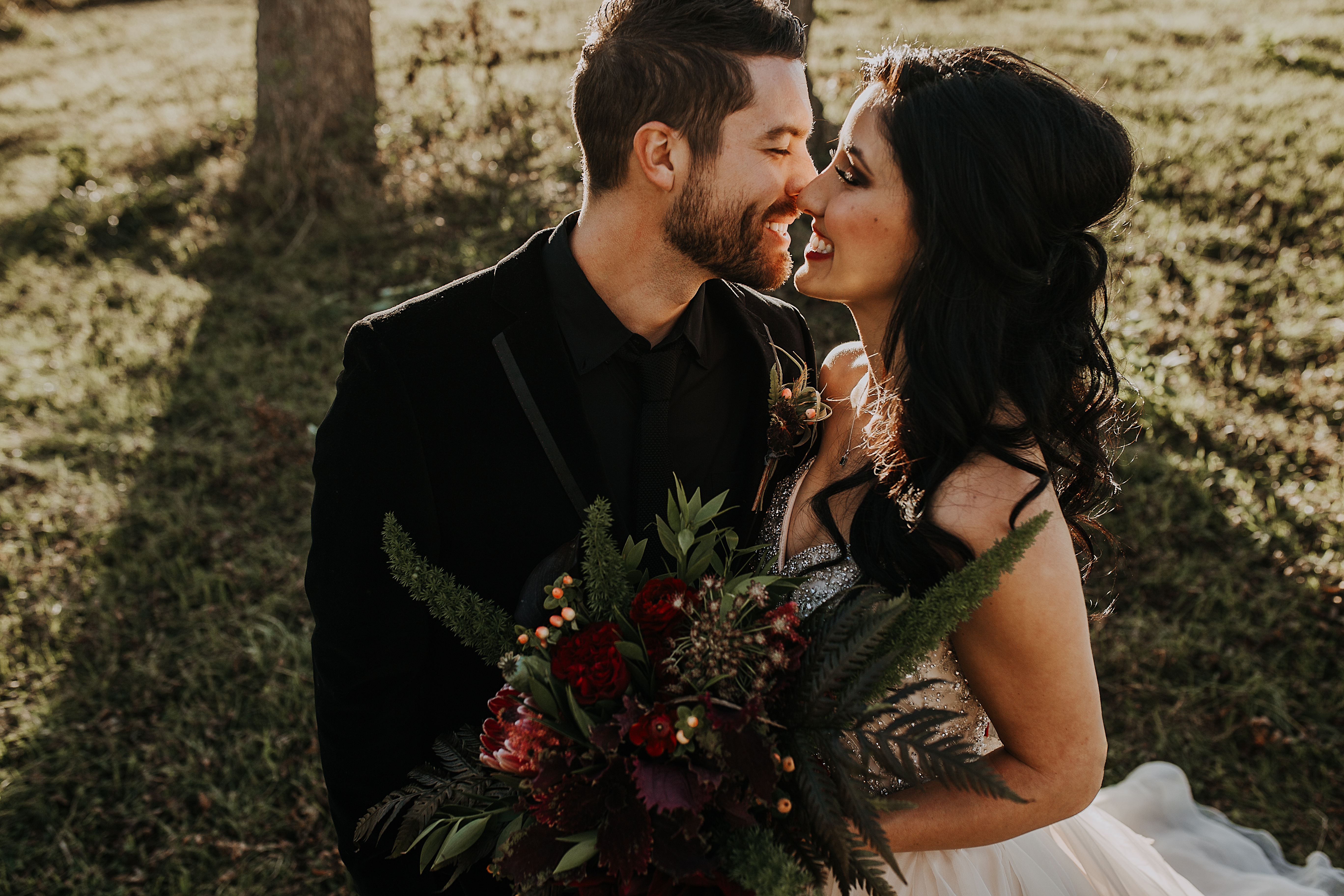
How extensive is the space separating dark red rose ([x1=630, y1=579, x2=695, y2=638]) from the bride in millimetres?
606

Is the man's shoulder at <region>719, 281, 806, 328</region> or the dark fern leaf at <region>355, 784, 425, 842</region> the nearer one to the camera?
the dark fern leaf at <region>355, 784, 425, 842</region>

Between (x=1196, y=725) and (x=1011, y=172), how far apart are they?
2.88m

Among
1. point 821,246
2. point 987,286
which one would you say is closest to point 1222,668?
point 987,286

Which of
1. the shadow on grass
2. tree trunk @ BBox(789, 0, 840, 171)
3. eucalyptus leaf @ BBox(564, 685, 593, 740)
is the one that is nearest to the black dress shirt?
eucalyptus leaf @ BBox(564, 685, 593, 740)

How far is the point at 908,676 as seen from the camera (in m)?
2.00

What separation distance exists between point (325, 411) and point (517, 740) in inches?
177

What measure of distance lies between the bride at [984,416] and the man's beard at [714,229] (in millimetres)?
168

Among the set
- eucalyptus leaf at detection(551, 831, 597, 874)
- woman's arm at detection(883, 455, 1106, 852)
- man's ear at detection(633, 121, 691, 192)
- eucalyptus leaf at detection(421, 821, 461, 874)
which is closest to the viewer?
eucalyptus leaf at detection(551, 831, 597, 874)

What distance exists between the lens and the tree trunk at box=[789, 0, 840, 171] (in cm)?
629

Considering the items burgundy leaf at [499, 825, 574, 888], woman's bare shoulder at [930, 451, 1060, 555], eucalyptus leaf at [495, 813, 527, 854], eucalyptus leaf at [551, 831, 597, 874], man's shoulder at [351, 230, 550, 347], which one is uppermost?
man's shoulder at [351, 230, 550, 347]

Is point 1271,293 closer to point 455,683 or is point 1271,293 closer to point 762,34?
point 762,34

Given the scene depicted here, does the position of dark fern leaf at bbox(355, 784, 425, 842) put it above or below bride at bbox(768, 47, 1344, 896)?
below

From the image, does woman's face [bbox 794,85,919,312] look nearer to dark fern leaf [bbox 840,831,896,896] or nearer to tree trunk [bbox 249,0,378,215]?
dark fern leaf [bbox 840,831,896,896]

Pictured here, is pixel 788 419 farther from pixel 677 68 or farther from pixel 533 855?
pixel 533 855
